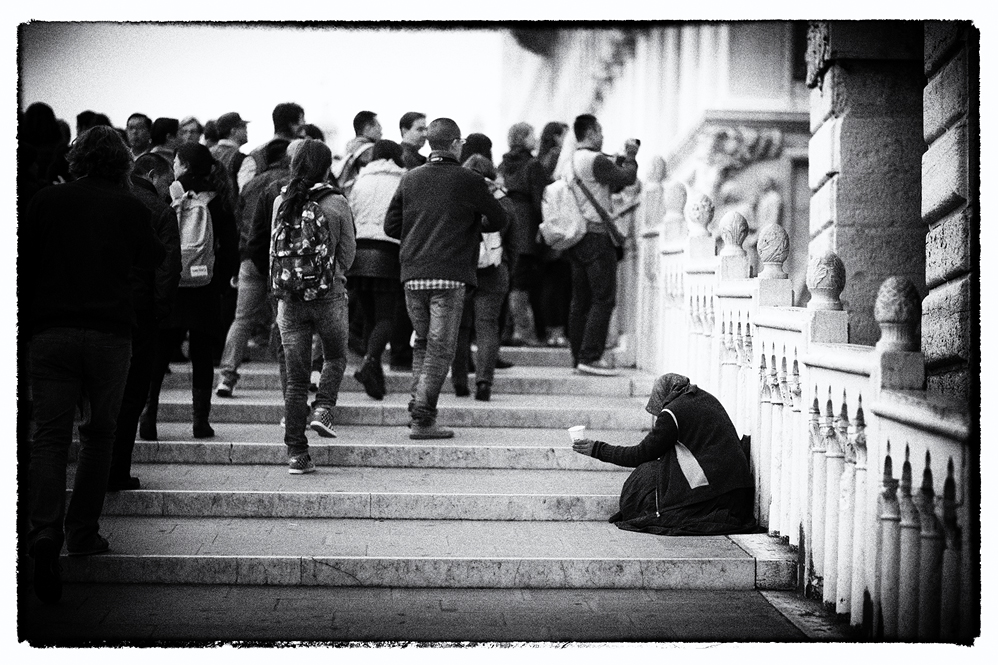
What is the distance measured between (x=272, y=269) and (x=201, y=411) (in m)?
1.09

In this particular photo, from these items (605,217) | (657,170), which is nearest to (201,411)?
(605,217)

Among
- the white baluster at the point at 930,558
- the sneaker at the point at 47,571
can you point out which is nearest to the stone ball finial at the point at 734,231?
the white baluster at the point at 930,558

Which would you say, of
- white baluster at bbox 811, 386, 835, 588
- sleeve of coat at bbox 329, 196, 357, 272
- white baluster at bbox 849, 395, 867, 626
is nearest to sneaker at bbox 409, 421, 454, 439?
sleeve of coat at bbox 329, 196, 357, 272

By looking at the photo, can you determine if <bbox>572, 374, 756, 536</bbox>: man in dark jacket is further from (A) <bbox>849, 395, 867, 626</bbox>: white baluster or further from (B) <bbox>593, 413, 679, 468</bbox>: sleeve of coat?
(A) <bbox>849, 395, 867, 626</bbox>: white baluster

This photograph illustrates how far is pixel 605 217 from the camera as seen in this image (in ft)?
32.5

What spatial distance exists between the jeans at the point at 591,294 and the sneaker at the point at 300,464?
300 cm

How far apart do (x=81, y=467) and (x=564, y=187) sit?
4.89 m

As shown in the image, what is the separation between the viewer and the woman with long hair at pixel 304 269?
7.33m

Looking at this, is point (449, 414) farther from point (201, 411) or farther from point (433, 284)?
point (201, 411)

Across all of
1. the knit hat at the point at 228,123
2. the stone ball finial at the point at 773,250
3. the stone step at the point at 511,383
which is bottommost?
the stone step at the point at 511,383

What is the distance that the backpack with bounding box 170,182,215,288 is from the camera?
7.75 m

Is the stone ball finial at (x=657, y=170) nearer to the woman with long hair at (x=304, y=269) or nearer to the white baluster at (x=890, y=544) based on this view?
the woman with long hair at (x=304, y=269)

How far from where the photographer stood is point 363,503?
702cm

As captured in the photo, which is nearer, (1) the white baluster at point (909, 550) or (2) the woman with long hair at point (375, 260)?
(1) the white baluster at point (909, 550)
